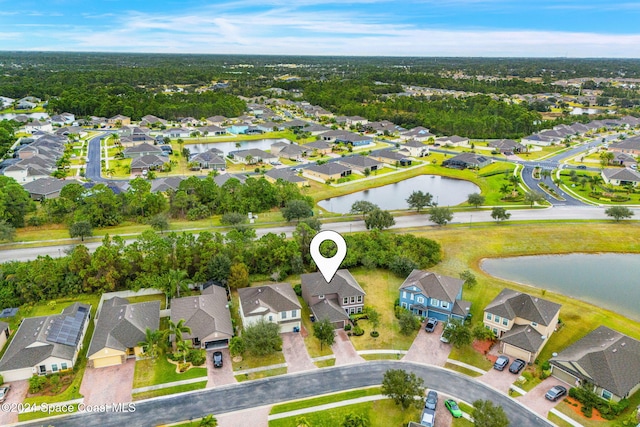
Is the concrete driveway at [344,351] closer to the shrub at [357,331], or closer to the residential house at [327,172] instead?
the shrub at [357,331]

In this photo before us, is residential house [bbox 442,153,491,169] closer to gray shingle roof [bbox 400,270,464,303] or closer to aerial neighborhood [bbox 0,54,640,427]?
aerial neighborhood [bbox 0,54,640,427]

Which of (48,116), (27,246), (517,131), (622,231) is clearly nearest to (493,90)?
(517,131)

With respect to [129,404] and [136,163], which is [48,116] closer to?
[136,163]

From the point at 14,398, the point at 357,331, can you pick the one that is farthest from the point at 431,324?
the point at 14,398

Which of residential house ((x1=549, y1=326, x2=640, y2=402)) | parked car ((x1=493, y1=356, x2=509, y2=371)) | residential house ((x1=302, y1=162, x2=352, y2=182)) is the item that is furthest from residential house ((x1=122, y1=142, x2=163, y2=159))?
residential house ((x1=549, y1=326, x2=640, y2=402))

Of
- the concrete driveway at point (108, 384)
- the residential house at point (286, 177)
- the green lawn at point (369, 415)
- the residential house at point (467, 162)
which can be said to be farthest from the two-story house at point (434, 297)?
the residential house at point (467, 162)
